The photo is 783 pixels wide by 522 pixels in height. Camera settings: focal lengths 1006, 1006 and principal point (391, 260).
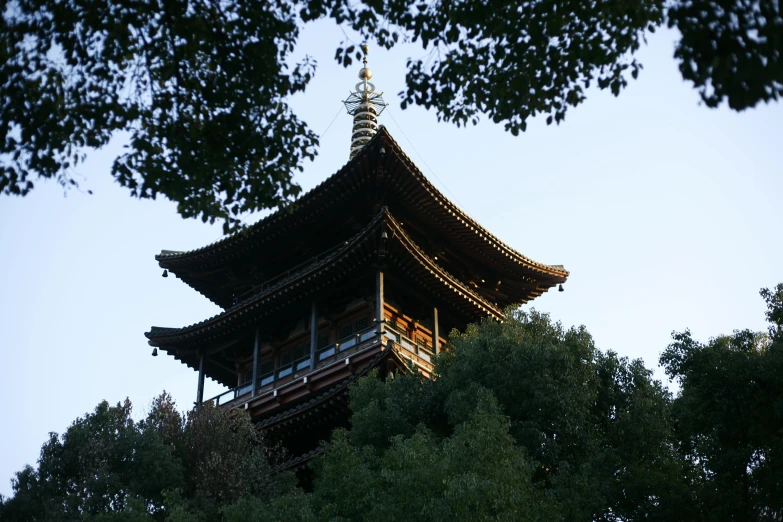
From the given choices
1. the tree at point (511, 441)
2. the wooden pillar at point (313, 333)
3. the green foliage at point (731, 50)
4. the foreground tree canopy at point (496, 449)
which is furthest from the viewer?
the wooden pillar at point (313, 333)

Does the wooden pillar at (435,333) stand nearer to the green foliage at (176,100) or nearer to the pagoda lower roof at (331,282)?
the pagoda lower roof at (331,282)

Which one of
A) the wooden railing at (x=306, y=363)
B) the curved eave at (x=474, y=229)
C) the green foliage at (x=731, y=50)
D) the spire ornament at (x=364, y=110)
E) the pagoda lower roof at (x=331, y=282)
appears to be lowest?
the green foliage at (x=731, y=50)

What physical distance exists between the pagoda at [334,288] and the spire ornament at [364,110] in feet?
22.4

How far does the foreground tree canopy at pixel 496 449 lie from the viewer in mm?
17547

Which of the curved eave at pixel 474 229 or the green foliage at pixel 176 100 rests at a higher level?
the curved eave at pixel 474 229

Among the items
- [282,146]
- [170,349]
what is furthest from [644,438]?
[170,349]

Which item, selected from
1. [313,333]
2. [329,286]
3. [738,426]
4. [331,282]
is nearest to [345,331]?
[313,333]

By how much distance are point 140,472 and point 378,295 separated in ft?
30.9

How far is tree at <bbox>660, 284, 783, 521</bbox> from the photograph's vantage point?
17.7 m

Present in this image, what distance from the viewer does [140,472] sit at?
22.3m

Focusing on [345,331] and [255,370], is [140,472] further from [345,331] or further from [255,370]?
[345,331]

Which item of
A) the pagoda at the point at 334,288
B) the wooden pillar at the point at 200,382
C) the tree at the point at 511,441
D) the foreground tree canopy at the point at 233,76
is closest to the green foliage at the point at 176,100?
the foreground tree canopy at the point at 233,76

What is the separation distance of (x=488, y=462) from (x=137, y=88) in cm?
943

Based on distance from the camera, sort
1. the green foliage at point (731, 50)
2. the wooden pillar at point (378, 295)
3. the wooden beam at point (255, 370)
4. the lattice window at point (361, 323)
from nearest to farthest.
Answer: the green foliage at point (731, 50) → the wooden pillar at point (378, 295) → the lattice window at point (361, 323) → the wooden beam at point (255, 370)
